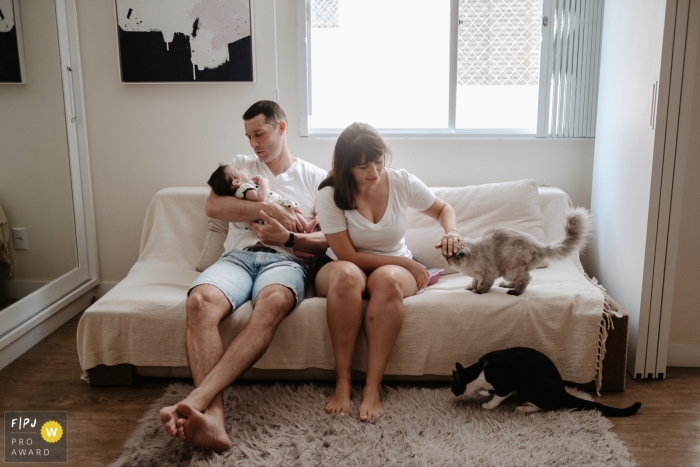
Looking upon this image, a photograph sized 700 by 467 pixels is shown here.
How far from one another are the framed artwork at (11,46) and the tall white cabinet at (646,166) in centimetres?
271

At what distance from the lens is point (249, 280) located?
2229 millimetres

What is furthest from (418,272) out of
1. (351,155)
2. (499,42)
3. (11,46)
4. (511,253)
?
(11,46)

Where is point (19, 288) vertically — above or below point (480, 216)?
below

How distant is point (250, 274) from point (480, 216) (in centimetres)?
112

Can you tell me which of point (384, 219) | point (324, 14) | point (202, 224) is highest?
point (324, 14)

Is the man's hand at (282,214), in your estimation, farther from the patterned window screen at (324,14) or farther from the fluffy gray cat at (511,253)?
the patterned window screen at (324,14)

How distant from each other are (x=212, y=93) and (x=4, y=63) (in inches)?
37.7

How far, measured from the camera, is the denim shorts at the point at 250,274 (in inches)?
83.1

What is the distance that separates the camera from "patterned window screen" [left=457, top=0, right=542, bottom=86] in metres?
2.93

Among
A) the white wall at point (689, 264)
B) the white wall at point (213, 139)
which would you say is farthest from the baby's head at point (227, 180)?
the white wall at point (689, 264)

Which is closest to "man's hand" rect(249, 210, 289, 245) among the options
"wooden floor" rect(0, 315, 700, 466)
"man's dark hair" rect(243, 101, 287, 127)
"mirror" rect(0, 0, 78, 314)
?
"man's dark hair" rect(243, 101, 287, 127)

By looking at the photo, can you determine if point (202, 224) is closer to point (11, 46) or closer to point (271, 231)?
point (271, 231)

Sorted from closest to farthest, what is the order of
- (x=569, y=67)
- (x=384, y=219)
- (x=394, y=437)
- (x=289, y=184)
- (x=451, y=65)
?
(x=394, y=437)
(x=384, y=219)
(x=289, y=184)
(x=569, y=67)
(x=451, y=65)

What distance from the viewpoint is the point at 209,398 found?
1.74 m
